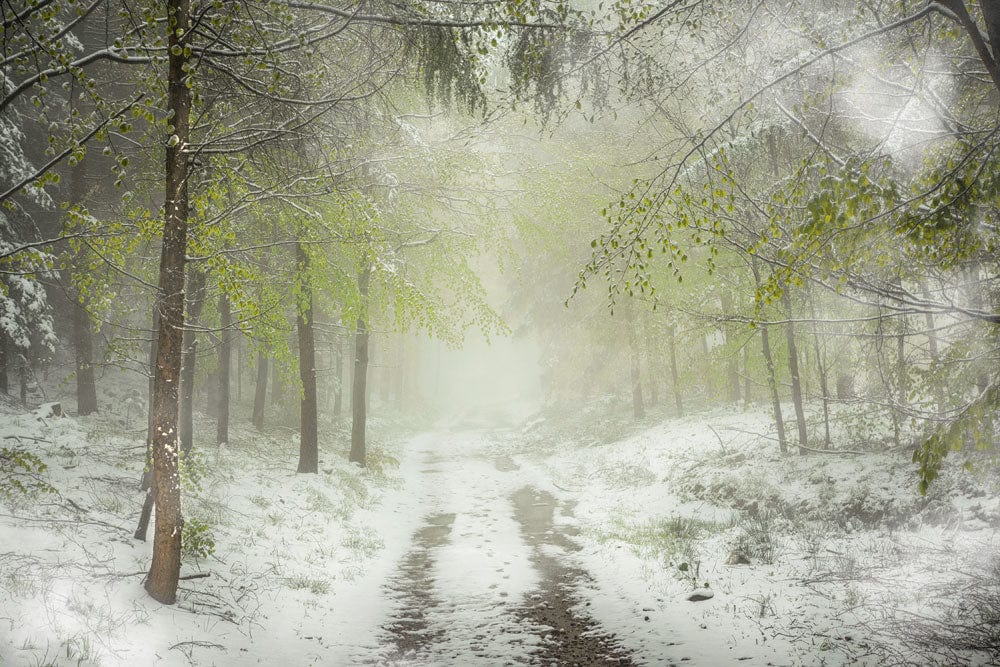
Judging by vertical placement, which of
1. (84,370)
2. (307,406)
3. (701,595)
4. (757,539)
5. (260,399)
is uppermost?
(84,370)

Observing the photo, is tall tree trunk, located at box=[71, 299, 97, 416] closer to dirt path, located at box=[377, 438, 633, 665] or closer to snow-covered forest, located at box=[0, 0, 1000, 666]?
snow-covered forest, located at box=[0, 0, 1000, 666]

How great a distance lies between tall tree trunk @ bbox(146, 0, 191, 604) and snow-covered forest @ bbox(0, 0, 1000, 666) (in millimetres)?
34

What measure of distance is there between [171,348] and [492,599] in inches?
194

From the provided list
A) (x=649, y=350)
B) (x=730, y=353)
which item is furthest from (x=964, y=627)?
(x=649, y=350)

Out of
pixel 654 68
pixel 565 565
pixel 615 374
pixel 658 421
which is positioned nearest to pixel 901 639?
pixel 565 565

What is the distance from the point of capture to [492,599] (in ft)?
23.9

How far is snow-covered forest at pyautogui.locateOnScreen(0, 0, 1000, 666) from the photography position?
16.1 feet

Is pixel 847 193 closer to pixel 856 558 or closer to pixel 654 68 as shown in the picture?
pixel 654 68

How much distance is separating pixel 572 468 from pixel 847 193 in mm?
14162

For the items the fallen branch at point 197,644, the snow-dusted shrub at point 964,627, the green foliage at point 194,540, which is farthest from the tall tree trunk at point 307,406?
the snow-dusted shrub at point 964,627

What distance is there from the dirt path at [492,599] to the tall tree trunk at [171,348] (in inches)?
96.4

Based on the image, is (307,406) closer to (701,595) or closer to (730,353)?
(701,595)

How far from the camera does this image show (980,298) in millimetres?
7477

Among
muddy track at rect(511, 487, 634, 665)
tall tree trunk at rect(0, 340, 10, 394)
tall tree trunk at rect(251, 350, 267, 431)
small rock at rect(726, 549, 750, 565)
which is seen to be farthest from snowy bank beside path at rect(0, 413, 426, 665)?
tall tree trunk at rect(251, 350, 267, 431)
